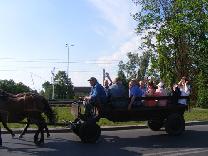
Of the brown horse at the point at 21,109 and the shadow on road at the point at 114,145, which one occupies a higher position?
the brown horse at the point at 21,109

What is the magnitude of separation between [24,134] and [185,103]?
529 centimetres

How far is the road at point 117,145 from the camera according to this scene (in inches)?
487

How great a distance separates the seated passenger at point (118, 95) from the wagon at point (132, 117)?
133 mm

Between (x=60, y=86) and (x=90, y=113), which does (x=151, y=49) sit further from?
(x=60, y=86)

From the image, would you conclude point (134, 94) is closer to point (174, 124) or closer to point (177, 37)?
point (174, 124)

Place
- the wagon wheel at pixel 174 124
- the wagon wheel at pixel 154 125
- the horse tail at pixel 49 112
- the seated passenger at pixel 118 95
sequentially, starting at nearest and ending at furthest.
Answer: the horse tail at pixel 49 112 < the seated passenger at pixel 118 95 < the wagon wheel at pixel 174 124 < the wagon wheel at pixel 154 125

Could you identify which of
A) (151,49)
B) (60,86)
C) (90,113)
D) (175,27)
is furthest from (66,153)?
(60,86)

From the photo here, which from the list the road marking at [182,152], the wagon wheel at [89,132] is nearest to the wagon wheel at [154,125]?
the wagon wheel at [89,132]

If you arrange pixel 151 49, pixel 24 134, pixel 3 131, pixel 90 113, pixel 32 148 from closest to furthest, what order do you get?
pixel 32 148 < pixel 90 113 < pixel 24 134 < pixel 3 131 < pixel 151 49

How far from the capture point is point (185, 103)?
1670cm

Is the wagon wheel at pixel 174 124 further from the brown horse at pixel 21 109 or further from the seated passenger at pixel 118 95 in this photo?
the brown horse at pixel 21 109

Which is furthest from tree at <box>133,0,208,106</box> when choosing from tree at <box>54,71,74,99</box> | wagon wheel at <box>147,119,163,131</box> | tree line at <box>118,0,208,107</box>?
tree at <box>54,71,74,99</box>

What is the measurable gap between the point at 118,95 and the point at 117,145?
185 cm

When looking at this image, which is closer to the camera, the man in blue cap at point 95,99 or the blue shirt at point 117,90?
the man in blue cap at point 95,99
